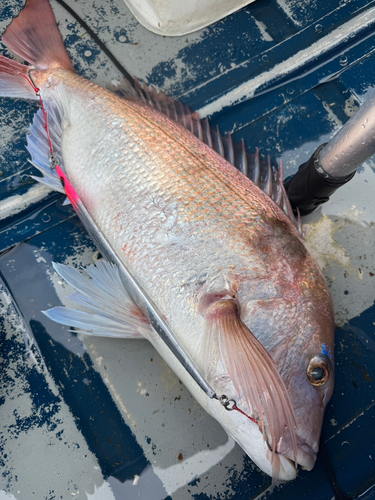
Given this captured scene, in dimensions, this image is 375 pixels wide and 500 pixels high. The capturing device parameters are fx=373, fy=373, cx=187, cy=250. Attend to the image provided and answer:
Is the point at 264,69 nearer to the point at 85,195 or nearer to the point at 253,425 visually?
the point at 85,195

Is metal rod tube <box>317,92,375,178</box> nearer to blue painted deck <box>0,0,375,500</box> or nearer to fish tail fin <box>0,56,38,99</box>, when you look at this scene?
blue painted deck <box>0,0,375,500</box>

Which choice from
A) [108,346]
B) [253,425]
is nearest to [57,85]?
[108,346]

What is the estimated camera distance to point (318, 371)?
4.12 feet

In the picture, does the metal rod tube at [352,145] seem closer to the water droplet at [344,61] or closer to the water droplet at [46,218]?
the water droplet at [344,61]

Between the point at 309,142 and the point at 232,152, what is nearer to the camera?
the point at 232,152

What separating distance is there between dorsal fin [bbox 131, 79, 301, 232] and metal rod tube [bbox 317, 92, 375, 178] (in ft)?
0.69

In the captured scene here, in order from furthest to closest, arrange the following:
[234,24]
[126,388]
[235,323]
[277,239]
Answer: [234,24]
[126,388]
[277,239]
[235,323]

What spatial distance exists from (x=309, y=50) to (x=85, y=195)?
1483 millimetres

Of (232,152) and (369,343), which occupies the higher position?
(232,152)

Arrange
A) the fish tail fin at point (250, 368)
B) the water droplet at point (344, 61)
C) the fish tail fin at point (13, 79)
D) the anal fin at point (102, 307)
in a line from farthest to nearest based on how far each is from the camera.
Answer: the water droplet at point (344, 61) < the fish tail fin at point (13, 79) < the anal fin at point (102, 307) < the fish tail fin at point (250, 368)

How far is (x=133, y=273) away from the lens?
4.78 ft

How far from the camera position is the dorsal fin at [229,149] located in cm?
157

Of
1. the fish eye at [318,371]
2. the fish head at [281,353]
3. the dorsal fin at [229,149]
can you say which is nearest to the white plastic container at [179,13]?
the dorsal fin at [229,149]

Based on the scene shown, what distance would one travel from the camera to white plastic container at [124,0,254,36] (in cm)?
206
